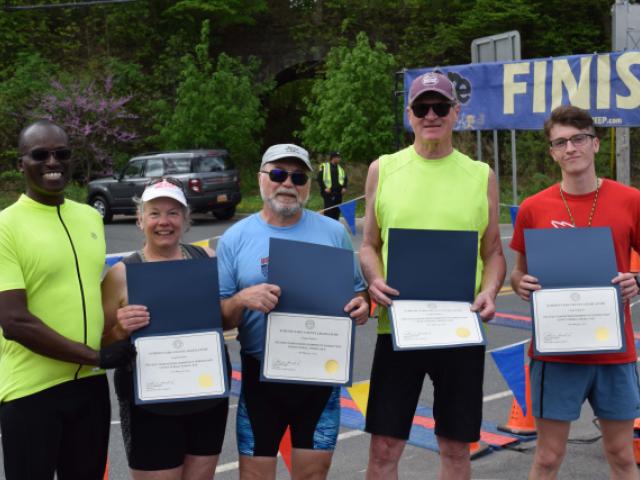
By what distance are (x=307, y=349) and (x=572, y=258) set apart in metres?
1.21

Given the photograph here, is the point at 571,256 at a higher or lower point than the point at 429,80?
lower

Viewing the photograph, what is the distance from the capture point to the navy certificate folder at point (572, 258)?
368 centimetres

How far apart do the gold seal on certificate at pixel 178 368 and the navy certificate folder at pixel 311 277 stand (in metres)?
0.35

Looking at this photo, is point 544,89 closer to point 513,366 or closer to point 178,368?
point 513,366

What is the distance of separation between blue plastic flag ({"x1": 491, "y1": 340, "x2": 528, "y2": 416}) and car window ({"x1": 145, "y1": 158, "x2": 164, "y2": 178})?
60.6ft

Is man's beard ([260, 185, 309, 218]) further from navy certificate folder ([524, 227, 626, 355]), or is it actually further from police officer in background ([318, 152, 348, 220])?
police officer in background ([318, 152, 348, 220])

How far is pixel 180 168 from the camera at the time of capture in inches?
888

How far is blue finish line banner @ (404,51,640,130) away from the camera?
1274 centimetres

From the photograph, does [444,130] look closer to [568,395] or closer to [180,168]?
→ [568,395]

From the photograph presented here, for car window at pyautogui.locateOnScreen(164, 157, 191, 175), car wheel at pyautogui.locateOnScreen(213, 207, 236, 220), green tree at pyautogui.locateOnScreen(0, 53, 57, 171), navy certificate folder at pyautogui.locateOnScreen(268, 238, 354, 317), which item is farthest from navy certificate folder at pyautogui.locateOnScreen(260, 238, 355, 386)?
green tree at pyautogui.locateOnScreen(0, 53, 57, 171)

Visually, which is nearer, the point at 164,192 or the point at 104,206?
the point at 164,192

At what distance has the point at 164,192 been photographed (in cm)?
348

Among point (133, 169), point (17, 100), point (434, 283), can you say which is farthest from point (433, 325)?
point (17, 100)

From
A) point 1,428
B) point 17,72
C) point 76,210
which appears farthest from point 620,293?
point 17,72
